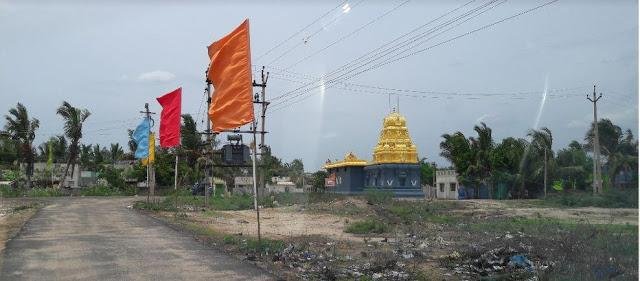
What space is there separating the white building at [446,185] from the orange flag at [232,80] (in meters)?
47.4

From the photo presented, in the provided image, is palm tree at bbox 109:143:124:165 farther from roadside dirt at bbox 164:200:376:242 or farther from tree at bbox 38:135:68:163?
roadside dirt at bbox 164:200:376:242

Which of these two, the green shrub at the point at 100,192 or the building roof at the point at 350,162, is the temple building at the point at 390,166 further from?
the green shrub at the point at 100,192

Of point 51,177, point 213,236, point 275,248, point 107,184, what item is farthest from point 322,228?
point 51,177

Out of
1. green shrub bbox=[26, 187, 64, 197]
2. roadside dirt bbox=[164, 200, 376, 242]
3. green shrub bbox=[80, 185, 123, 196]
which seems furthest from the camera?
green shrub bbox=[80, 185, 123, 196]

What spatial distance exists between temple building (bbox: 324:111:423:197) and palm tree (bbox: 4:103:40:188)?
103 ft

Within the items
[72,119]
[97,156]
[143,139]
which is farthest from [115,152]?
[143,139]

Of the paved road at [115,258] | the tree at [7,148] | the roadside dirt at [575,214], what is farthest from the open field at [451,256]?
the tree at [7,148]

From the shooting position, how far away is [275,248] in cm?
1195

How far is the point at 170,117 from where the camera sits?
2683 centimetres

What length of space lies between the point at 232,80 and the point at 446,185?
50913 mm

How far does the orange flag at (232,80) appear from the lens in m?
12.8


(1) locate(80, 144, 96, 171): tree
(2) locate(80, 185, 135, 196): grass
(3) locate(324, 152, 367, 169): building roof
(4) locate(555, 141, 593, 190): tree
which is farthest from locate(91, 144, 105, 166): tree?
(4) locate(555, 141, 593, 190): tree

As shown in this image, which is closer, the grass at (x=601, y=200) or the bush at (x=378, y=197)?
the grass at (x=601, y=200)

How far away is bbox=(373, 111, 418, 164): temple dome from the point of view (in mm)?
46188
